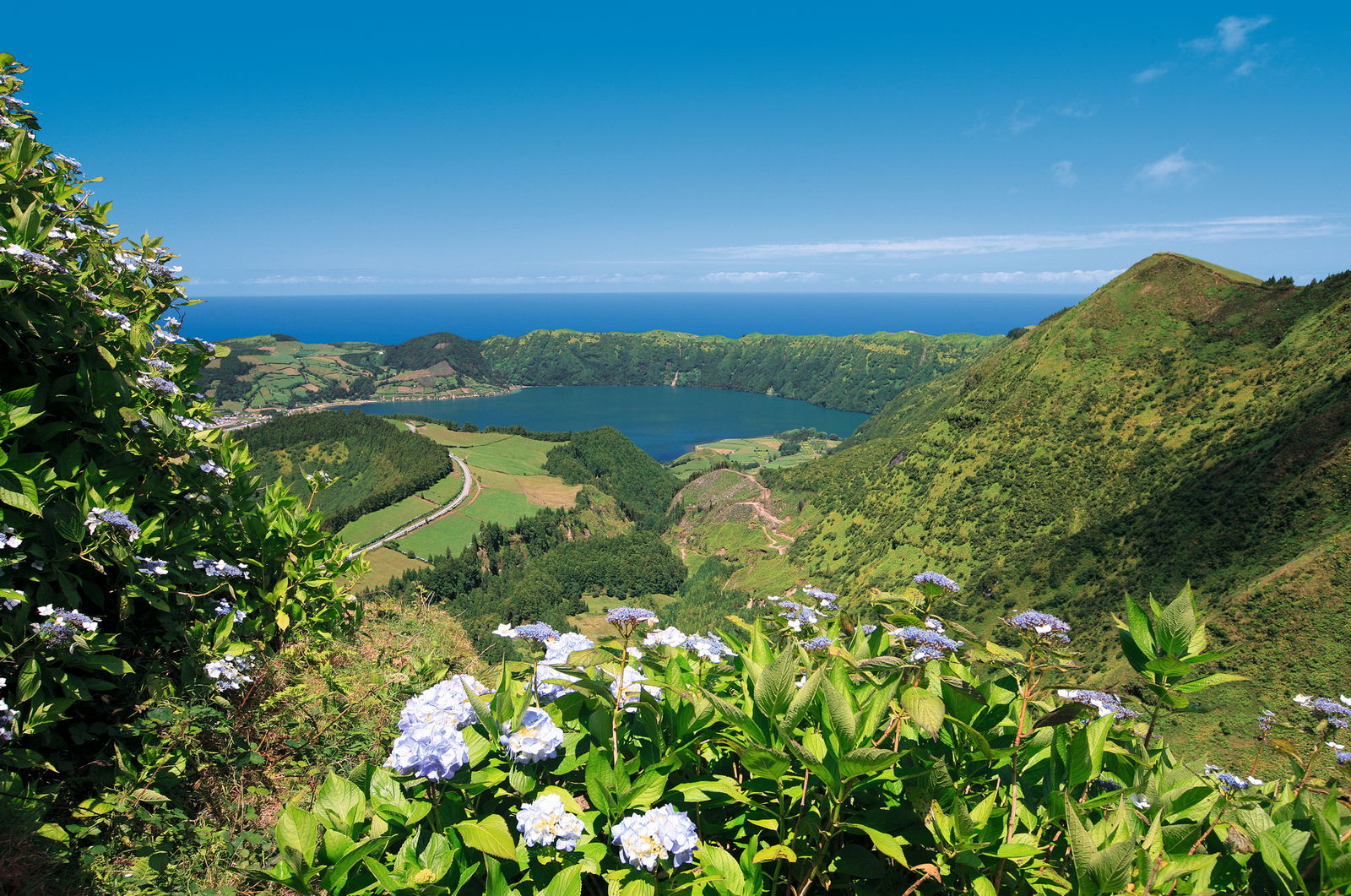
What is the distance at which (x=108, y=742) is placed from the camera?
3.78 metres

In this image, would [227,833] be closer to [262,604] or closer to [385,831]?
[262,604]

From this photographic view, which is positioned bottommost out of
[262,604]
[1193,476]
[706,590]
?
[706,590]

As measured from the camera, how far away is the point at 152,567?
12.4 ft

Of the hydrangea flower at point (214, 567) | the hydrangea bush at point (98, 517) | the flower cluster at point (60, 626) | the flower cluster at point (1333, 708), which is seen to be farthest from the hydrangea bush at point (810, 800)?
the hydrangea flower at point (214, 567)

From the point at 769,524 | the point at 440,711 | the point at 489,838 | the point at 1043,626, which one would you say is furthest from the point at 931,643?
the point at 769,524

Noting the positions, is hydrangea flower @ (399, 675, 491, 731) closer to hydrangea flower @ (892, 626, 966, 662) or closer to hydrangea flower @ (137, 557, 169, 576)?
hydrangea flower @ (892, 626, 966, 662)

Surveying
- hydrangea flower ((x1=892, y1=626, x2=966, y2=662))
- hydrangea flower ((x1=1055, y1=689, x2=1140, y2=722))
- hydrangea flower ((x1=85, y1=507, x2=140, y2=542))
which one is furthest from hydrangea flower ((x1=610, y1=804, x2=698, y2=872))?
hydrangea flower ((x1=85, y1=507, x2=140, y2=542))

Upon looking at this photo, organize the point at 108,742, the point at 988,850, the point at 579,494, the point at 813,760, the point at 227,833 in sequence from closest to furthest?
the point at 813,760 < the point at 988,850 < the point at 227,833 < the point at 108,742 < the point at 579,494

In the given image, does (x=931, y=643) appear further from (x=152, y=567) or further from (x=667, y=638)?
(x=152, y=567)

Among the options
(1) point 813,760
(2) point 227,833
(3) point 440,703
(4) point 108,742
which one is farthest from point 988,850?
(4) point 108,742

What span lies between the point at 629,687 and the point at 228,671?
3375mm

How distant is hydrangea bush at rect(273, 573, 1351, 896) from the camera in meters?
1.77

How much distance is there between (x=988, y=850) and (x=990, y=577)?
63644 mm

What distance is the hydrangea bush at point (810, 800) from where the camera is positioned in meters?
1.77
